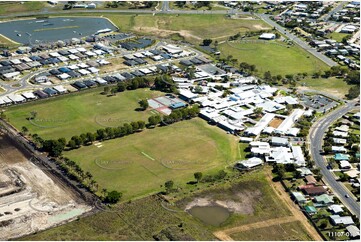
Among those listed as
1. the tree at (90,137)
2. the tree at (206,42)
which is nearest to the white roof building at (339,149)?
the tree at (90,137)

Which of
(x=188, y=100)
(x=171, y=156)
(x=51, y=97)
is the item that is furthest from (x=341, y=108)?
(x=51, y=97)

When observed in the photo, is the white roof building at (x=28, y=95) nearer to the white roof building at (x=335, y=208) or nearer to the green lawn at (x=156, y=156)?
the green lawn at (x=156, y=156)

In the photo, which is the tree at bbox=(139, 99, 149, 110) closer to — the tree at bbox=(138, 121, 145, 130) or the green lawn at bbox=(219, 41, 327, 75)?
the tree at bbox=(138, 121, 145, 130)

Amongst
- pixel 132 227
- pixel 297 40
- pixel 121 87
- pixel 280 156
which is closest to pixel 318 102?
pixel 280 156

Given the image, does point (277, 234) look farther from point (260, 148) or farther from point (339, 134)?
point (339, 134)

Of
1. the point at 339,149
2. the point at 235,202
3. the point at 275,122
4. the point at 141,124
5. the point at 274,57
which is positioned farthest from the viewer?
the point at 274,57

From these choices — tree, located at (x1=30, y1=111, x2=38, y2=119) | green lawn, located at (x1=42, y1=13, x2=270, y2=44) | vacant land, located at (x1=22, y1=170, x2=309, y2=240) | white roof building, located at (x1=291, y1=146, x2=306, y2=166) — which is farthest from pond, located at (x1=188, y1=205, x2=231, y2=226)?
green lawn, located at (x1=42, y1=13, x2=270, y2=44)
